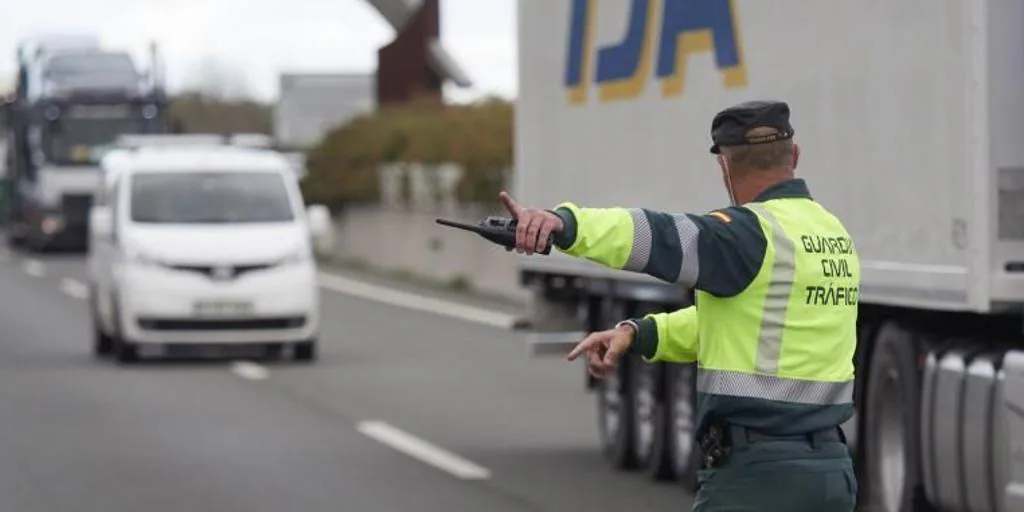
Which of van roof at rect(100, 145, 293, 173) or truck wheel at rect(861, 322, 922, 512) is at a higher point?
truck wheel at rect(861, 322, 922, 512)

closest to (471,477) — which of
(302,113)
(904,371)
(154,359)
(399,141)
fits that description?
(904,371)

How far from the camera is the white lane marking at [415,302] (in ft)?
112

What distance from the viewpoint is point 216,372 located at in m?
25.2

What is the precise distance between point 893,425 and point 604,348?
6.11m

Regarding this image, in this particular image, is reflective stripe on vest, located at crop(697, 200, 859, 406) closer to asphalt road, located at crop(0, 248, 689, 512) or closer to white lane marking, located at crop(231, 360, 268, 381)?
asphalt road, located at crop(0, 248, 689, 512)

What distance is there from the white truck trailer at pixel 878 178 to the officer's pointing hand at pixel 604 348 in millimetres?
4445

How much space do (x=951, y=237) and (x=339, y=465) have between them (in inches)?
229

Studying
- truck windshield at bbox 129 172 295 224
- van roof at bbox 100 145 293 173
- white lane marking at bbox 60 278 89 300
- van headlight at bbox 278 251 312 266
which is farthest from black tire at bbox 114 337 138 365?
white lane marking at bbox 60 278 89 300

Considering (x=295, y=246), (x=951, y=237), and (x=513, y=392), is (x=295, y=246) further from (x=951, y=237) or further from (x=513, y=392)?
(x=951, y=237)

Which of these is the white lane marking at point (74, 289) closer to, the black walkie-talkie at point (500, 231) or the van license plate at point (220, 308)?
the van license plate at point (220, 308)

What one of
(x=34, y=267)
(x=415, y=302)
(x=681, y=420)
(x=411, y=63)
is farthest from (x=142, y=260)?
(x=411, y=63)

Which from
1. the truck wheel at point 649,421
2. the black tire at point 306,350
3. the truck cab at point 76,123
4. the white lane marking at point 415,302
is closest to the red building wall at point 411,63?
the truck cab at point 76,123

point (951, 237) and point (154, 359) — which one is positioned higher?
point (951, 237)

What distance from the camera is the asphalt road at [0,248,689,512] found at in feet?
49.7
